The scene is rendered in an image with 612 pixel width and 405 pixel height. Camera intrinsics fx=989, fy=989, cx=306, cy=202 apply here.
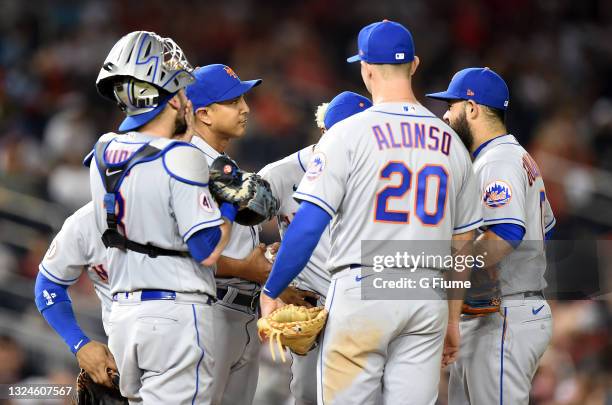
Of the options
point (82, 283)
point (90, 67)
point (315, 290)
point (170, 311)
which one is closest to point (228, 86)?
point (315, 290)

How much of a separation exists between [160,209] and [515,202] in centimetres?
155

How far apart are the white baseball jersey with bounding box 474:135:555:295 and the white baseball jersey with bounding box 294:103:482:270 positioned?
520 millimetres

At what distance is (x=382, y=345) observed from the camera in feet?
12.0

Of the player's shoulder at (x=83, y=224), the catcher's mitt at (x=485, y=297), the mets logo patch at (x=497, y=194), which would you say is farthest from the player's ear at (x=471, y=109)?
the player's shoulder at (x=83, y=224)

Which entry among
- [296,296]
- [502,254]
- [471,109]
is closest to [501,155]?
[471,109]

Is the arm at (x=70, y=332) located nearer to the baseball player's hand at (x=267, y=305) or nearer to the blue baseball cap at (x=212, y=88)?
the baseball player's hand at (x=267, y=305)

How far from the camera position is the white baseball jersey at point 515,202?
421 centimetres

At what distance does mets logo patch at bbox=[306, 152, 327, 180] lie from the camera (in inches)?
144

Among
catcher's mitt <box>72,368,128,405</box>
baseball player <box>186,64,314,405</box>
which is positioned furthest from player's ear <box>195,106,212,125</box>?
catcher's mitt <box>72,368,128,405</box>

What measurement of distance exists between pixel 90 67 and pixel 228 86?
23.0 ft

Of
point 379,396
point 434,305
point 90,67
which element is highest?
point 90,67

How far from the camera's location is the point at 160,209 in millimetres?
3557

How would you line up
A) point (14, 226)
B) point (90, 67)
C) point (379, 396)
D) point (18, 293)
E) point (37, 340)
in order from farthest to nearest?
point (90, 67), point (14, 226), point (18, 293), point (37, 340), point (379, 396)

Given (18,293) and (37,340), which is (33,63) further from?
(37,340)
